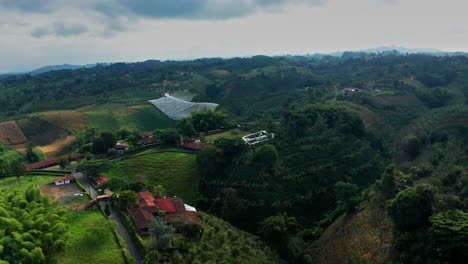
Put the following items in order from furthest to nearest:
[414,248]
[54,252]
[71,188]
→ [71,188] < [414,248] < [54,252]

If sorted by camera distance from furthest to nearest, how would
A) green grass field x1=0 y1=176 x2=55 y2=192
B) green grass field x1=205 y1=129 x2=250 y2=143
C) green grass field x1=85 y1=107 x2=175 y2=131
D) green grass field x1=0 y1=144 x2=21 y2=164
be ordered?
green grass field x1=85 y1=107 x2=175 y2=131 < green grass field x1=0 y1=144 x2=21 y2=164 < green grass field x1=205 y1=129 x2=250 y2=143 < green grass field x1=0 y1=176 x2=55 y2=192

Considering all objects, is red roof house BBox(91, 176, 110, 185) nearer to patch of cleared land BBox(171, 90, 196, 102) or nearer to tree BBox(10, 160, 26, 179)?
tree BBox(10, 160, 26, 179)

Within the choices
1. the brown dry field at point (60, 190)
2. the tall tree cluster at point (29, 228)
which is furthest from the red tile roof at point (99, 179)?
the tall tree cluster at point (29, 228)

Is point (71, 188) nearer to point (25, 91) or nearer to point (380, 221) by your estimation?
point (380, 221)

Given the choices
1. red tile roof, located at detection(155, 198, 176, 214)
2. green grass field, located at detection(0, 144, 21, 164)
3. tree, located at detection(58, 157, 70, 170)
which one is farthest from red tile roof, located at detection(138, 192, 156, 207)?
green grass field, located at detection(0, 144, 21, 164)

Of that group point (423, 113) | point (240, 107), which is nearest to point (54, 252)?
point (423, 113)

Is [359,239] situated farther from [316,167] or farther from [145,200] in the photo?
[145,200]

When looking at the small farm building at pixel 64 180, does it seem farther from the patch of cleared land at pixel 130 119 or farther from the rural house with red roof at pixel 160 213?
the patch of cleared land at pixel 130 119
